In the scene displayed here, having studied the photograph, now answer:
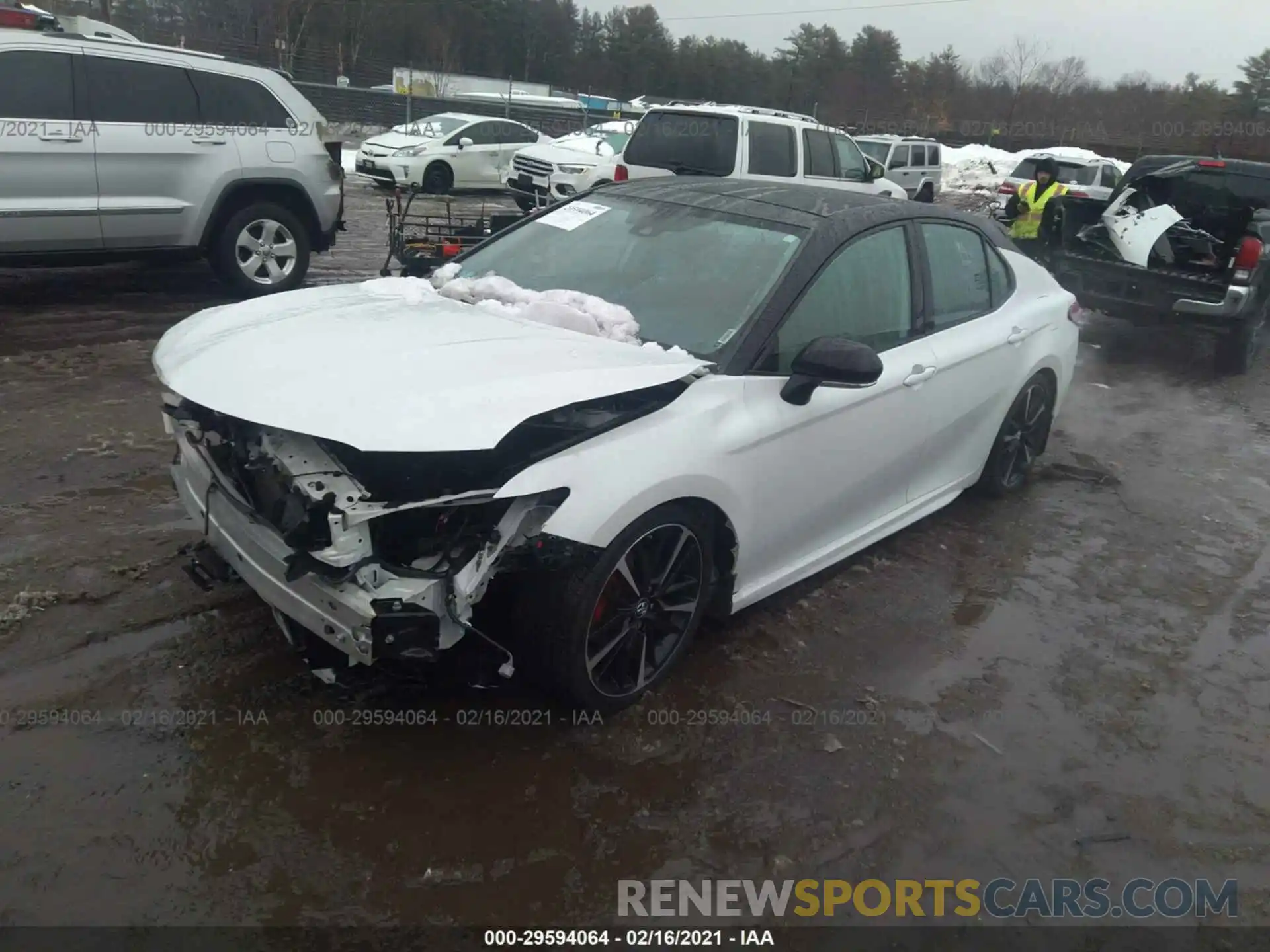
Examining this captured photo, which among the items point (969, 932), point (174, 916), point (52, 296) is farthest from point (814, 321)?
point (52, 296)

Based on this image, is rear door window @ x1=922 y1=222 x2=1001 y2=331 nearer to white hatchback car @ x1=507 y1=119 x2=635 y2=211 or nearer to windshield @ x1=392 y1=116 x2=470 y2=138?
white hatchback car @ x1=507 y1=119 x2=635 y2=211

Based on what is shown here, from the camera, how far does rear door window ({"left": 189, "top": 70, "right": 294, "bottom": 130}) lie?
24.6ft

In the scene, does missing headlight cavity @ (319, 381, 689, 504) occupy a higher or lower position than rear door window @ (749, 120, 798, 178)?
lower

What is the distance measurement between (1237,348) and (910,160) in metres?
14.8

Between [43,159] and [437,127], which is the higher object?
[437,127]

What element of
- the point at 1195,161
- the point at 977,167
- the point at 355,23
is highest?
the point at 355,23

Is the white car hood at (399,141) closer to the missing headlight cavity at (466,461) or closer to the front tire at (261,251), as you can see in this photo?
the front tire at (261,251)

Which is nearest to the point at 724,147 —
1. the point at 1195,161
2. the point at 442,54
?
the point at 1195,161

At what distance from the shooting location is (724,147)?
1084 centimetres

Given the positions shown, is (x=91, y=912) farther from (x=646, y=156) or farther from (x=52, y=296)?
(x=646, y=156)

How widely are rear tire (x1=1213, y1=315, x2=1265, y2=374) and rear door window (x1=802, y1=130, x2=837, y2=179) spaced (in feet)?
15.9

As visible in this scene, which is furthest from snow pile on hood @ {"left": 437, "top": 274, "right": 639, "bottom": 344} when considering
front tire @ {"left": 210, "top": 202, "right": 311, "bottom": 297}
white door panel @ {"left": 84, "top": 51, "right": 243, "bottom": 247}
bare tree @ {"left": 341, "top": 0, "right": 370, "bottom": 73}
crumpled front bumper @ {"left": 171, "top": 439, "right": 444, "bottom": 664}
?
bare tree @ {"left": 341, "top": 0, "right": 370, "bottom": 73}

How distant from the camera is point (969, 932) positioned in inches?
100

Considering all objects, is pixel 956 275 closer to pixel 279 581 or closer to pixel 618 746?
pixel 618 746
